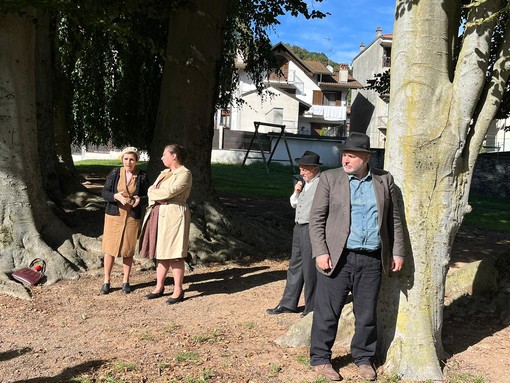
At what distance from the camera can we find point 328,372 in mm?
4355

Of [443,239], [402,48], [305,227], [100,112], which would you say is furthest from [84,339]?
[100,112]

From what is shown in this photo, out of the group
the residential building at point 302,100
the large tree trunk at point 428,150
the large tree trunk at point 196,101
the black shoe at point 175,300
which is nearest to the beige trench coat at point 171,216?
the black shoe at point 175,300

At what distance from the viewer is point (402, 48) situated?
4492mm

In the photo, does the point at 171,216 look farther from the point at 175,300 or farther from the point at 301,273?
the point at 301,273

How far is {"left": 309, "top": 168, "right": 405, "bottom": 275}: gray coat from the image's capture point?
4289 mm

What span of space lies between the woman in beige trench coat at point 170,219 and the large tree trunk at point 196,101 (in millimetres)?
2578

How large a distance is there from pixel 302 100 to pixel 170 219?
2146 inches

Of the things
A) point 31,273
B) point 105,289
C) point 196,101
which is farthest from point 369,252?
point 196,101

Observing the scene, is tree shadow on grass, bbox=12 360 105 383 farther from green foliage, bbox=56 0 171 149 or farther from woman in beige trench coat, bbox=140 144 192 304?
green foliage, bbox=56 0 171 149

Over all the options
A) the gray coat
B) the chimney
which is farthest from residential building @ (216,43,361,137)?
the gray coat

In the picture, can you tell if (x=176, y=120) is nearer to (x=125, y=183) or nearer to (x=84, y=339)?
(x=125, y=183)

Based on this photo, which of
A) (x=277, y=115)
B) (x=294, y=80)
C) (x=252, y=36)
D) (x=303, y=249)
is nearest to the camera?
(x=303, y=249)

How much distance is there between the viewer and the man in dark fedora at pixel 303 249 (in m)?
5.80

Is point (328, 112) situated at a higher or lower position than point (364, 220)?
higher
